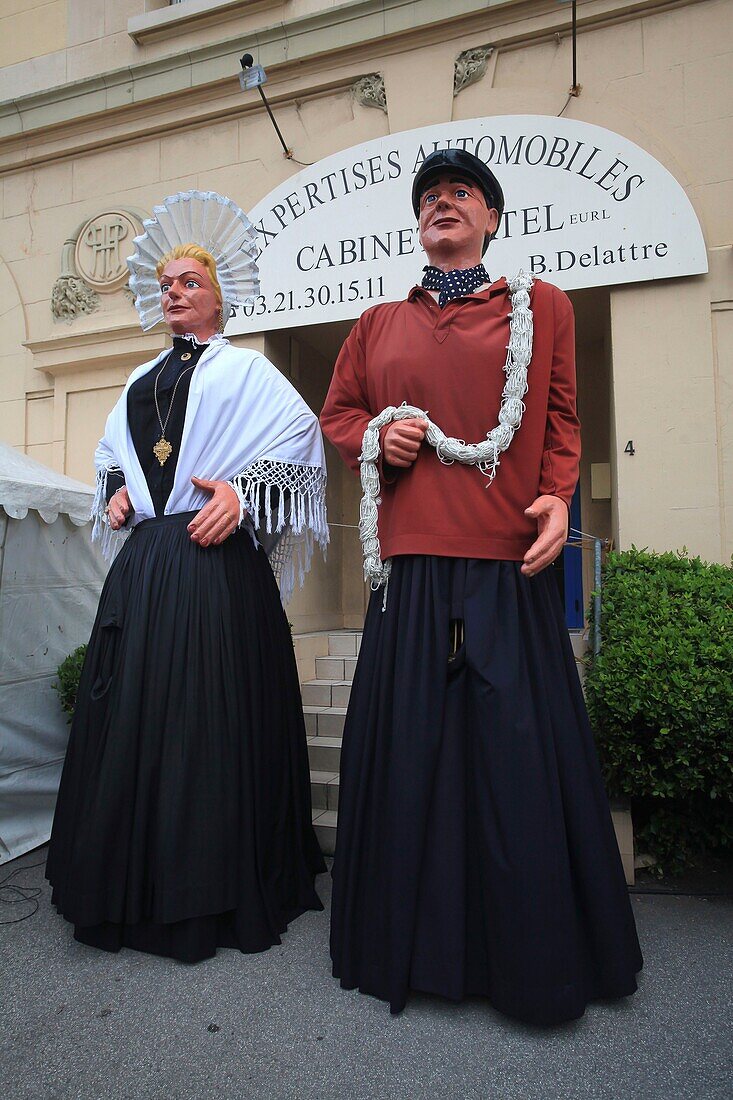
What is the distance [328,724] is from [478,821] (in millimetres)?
2110

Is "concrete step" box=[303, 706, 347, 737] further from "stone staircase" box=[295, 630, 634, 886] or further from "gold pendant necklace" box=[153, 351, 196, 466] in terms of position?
"gold pendant necklace" box=[153, 351, 196, 466]

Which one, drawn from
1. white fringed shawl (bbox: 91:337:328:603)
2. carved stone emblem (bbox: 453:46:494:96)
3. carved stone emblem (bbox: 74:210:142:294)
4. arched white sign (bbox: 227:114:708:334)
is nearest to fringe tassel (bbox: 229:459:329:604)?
white fringed shawl (bbox: 91:337:328:603)

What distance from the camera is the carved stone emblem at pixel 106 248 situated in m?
5.46

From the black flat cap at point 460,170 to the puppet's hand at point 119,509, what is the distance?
1365 mm

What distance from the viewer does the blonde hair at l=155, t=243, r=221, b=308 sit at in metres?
2.65

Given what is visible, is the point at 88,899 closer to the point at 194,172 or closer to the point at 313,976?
the point at 313,976

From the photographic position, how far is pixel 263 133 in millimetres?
5145

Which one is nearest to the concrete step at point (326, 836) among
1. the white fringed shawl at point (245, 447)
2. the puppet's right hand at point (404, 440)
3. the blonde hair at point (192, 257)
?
the white fringed shawl at point (245, 447)

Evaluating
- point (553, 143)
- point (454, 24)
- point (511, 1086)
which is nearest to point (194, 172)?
point (454, 24)

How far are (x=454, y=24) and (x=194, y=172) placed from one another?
6.73 feet

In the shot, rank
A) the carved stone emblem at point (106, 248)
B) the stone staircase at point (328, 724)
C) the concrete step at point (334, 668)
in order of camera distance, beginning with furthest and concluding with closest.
→ the carved stone emblem at point (106, 248) → the concrete step at point (334, 668) → the stone staircase at point (328, 724)

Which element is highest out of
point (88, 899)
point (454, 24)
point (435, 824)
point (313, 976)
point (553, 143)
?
point (454, 24)

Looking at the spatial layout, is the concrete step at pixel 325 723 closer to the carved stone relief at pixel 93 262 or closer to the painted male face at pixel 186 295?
the painted male face at pixel 186 295

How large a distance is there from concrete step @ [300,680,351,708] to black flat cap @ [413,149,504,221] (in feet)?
9.12
